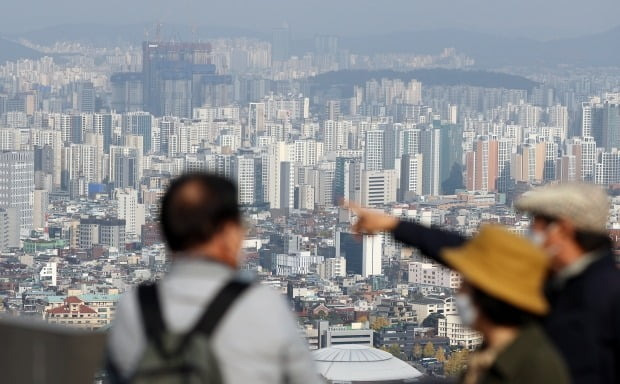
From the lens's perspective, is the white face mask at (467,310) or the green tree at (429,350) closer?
the white face mask at (467,310)

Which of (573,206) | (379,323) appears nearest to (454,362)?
(379,323)

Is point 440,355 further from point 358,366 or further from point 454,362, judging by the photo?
point 358,366

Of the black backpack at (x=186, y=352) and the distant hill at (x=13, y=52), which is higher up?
the distant hill at (x=13, y=52)

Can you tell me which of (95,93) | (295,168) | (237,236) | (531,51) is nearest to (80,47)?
(95,93)

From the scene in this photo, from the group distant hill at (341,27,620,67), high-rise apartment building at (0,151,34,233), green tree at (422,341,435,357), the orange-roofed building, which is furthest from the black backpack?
distant hill at (341,27,620,67)

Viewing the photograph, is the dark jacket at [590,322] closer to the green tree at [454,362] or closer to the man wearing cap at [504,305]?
the man wearing cap at [504,305]

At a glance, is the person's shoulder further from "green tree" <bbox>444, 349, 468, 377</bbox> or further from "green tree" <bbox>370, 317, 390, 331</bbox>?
"green tree" <bbox>370, 317, 390, 331</bbox>

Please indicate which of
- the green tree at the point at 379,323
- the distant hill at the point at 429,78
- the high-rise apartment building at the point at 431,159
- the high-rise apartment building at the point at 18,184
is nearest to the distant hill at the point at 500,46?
the distant hill at the point at 429,78
